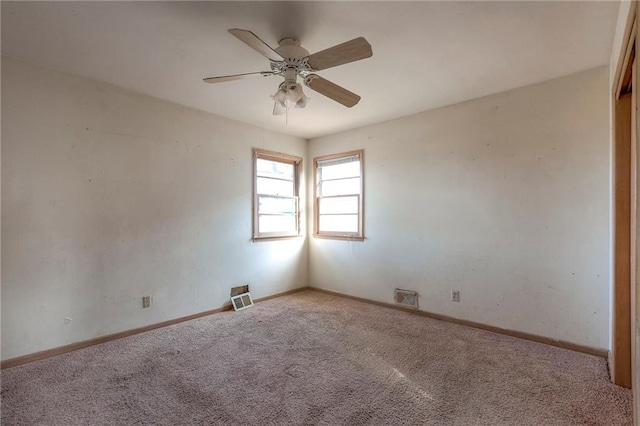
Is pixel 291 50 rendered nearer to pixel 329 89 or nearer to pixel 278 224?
pixel 329 89

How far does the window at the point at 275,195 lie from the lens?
4301 millimetres

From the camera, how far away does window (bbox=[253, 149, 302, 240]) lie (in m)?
4.30

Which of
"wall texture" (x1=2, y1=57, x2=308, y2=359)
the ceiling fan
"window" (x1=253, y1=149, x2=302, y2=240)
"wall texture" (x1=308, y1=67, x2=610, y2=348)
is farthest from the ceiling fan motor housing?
"window" (x1=253, y1=149, x2=302, y2=240)

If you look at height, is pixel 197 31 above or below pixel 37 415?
above

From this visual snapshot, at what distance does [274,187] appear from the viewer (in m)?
4.57

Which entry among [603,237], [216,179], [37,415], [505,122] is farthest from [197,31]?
[603,237]

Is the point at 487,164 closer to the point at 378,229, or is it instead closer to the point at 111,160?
the point at 378,229

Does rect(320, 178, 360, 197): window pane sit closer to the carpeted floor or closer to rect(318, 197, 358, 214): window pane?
rect(318, 197, 358, 214): window pane

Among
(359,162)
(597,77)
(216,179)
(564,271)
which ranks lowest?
(564,271)

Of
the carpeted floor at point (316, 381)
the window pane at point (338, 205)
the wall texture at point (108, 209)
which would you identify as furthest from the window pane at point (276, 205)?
the carpeted floor at point (316, 381)

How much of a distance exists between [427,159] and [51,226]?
155 inches

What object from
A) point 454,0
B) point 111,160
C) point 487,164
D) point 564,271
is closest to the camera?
point 454,0

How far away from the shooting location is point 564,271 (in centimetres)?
275

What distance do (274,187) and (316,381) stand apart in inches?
117
